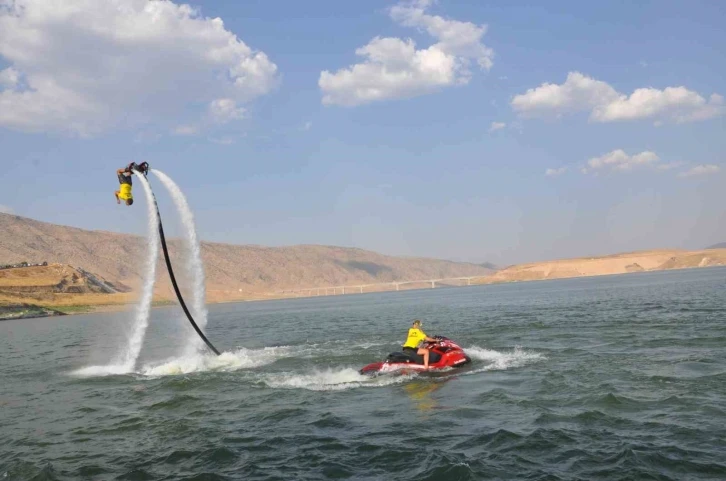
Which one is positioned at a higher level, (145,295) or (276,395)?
(145,295)

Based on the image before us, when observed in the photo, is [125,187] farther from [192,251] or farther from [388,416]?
[388,416]

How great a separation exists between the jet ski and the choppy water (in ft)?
2.82

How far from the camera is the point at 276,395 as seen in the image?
66.2 ft

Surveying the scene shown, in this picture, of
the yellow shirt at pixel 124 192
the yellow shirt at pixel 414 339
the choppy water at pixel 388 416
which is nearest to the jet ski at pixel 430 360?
the yellow shirt at pixel 414 339

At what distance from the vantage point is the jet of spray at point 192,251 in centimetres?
2490

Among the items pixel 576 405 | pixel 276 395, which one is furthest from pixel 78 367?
pixel 576 405

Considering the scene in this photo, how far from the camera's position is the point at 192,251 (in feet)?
86.6

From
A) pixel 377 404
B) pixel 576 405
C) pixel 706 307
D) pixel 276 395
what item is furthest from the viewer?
pixel 706 307

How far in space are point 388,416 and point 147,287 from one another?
1428 centimetres

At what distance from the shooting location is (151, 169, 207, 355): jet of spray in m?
24.9

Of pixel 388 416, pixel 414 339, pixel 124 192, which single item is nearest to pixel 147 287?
pixel 124 192

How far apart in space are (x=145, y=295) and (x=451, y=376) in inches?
543

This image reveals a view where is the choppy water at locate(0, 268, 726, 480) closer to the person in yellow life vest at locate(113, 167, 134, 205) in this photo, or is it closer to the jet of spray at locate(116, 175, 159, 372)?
the jet of spray at locate(116, 175, 159, 372)

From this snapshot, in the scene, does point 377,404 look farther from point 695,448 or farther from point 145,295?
point 145,295
